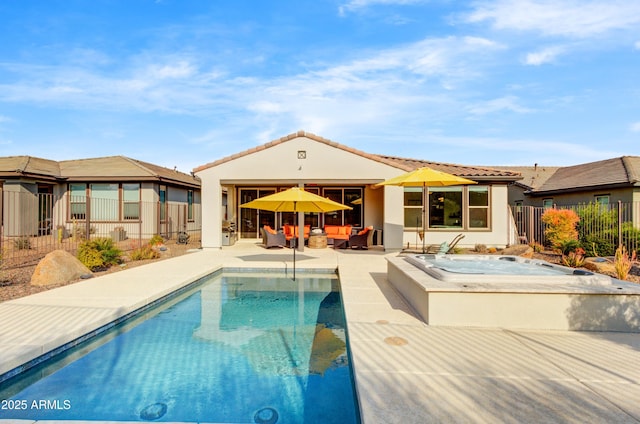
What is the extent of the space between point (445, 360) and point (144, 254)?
11621 mm

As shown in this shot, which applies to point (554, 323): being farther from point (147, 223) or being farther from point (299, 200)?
point (147, 223)

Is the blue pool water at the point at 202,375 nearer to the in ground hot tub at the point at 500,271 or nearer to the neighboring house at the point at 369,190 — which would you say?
the in ground hot tub at the point at 500,271

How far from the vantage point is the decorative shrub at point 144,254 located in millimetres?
12172

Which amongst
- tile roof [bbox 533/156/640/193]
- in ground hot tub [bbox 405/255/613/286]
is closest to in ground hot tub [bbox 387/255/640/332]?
in ground hot tub [bbox 405/255/613/286]

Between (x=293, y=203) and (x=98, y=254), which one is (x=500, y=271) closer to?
(x=293, y=203)

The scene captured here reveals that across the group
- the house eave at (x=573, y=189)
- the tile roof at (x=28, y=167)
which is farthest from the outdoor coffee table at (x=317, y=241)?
the tile roof at (x=28, y=167)

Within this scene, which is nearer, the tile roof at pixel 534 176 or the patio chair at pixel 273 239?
the patio chair at pixel 273 239

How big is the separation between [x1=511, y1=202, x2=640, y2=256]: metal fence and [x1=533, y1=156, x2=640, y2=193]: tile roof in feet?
4.44

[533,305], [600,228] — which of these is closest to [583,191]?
[600,228]

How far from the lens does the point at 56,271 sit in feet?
26.5

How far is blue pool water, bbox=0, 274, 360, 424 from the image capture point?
11.3 ft

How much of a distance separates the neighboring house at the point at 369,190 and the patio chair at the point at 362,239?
0.67 m

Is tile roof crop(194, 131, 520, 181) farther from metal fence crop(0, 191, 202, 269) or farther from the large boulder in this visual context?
the large boulder

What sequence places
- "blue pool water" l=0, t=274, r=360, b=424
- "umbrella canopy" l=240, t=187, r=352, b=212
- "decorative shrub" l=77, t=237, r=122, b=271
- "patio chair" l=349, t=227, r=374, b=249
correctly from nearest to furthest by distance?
1. "blue pool water" l=0, t=274, r=360, b=424
2. "decorative shrub" l=77, t=237, r=122, b=271
3. "umbrella canopy" l=240, t=187, r=352, b=212
4. "patio chair" l=349, t=227, r=374, b=249
